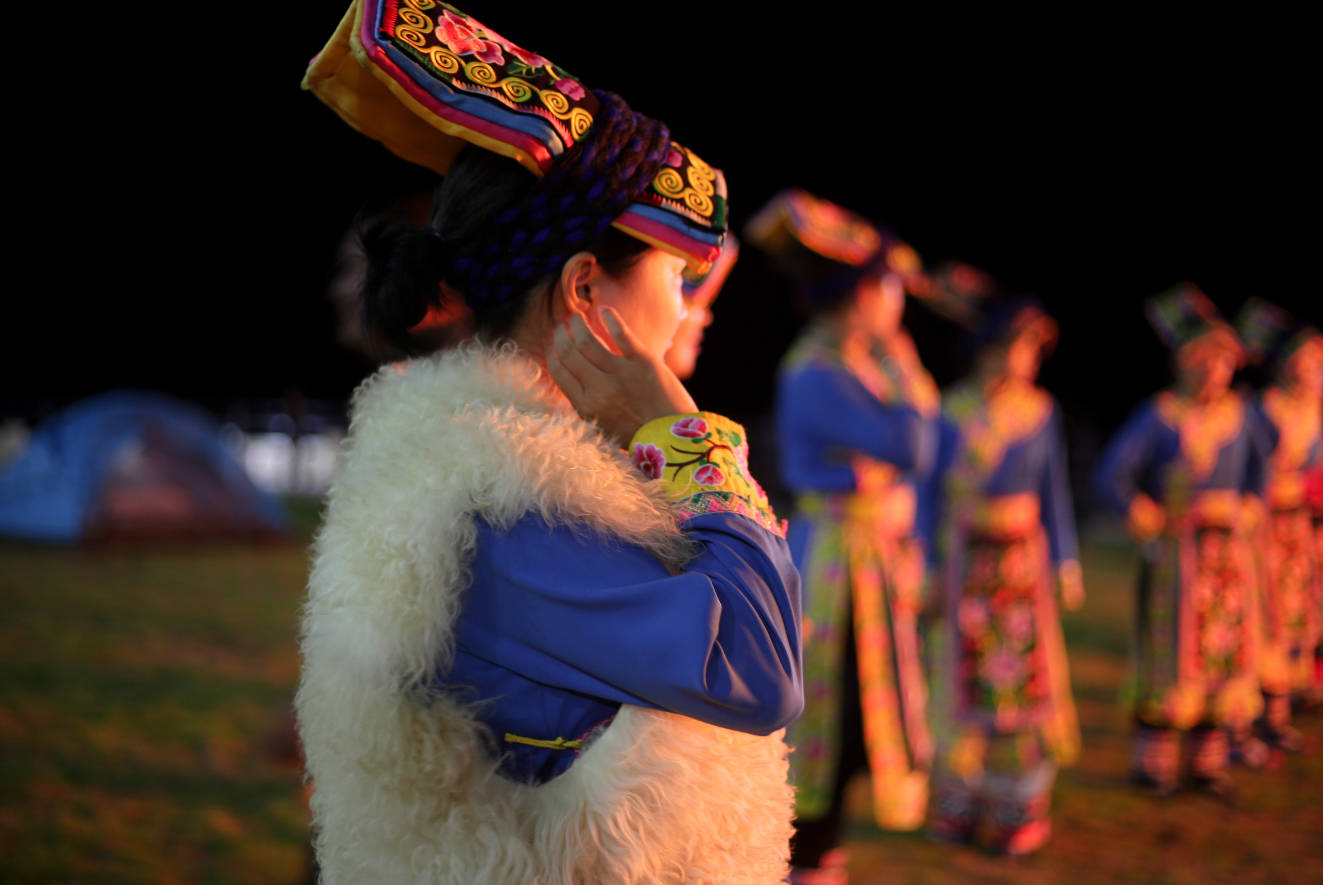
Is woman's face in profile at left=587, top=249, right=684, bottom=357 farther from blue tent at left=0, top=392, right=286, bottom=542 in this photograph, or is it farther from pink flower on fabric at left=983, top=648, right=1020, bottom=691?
blue tent at left=0, top=392, right=286, bottom=542

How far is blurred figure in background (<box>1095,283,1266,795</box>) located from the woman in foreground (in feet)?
13.4

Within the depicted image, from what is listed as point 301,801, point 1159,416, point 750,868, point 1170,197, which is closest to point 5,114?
point 301,801

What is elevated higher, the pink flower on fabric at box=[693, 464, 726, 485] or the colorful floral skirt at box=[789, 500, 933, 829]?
the pink flower on fabric at box=[693, 464, 726, 485]

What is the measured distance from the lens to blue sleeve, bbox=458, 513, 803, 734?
891 mm

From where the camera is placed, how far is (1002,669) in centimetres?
382

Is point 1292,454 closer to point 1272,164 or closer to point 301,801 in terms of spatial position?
point 301,801

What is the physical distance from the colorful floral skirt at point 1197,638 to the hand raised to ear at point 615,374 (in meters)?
4.32

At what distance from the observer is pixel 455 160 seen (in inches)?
44.5

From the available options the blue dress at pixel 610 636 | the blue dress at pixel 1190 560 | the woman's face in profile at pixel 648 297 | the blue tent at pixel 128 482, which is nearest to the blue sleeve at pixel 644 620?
the blue dress at pixel 610 636

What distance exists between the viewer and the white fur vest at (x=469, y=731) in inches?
36.5

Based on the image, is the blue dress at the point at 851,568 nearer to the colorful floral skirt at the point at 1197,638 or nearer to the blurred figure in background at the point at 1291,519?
the colorful floral skirt at the point at 1197,638

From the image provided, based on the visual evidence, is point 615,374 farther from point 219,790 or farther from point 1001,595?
point 219,790

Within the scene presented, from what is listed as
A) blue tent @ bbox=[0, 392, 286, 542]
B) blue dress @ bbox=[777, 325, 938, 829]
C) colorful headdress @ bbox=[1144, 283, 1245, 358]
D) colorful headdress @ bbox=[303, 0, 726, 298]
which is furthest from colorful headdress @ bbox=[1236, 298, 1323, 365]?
blue tent @ bbox=[0, 392, 286, 542]

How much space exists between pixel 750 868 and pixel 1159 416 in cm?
433
